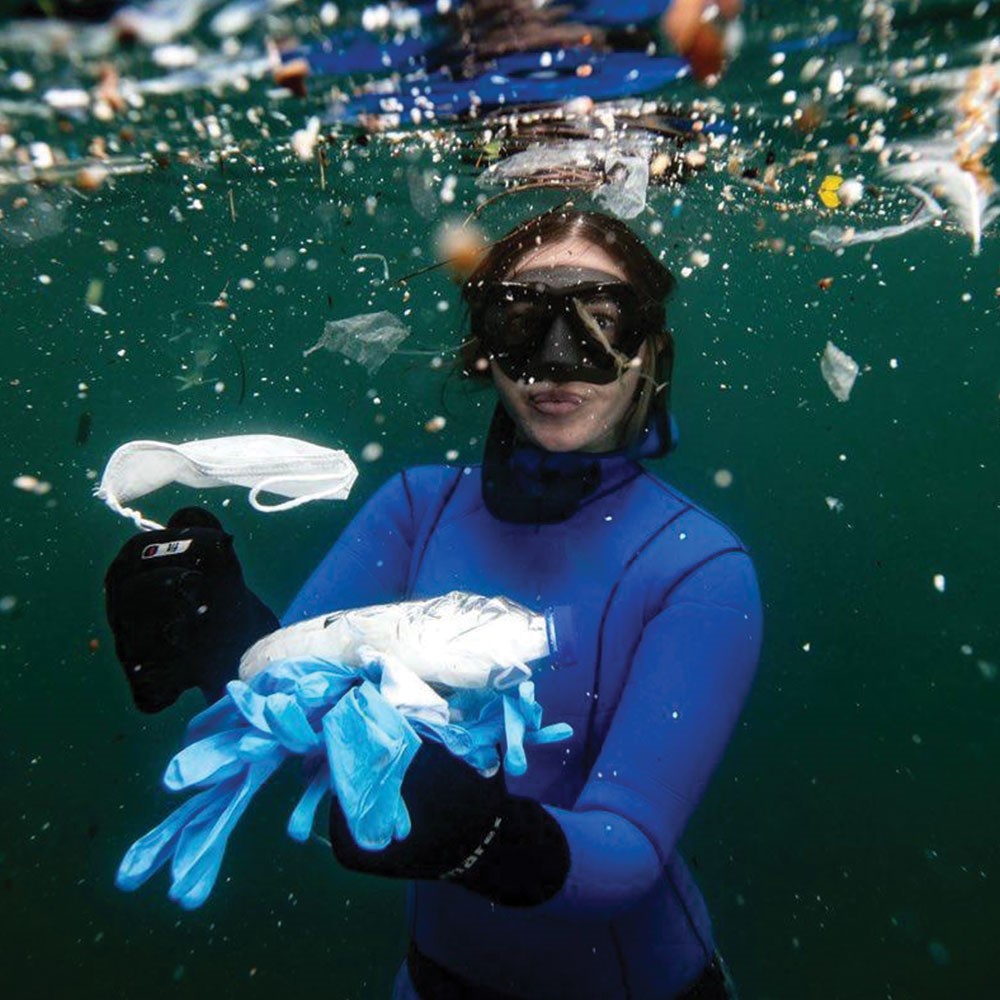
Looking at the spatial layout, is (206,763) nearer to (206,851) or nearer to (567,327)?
(206,851)

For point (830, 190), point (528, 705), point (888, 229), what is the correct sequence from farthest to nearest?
point (888, 229) → point (830, 190) → point (528, 705)

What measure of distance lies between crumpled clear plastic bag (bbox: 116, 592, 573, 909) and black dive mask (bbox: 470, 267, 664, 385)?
970 millimetres

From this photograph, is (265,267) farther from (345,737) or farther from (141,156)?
(345,737)

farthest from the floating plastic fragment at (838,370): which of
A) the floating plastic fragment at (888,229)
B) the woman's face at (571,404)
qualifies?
the woman's face at (571,404)

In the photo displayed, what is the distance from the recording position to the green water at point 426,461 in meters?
10.8

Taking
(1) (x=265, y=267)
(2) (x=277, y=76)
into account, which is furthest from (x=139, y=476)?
(1) (x=265, y=267)

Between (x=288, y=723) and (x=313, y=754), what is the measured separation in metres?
0.16

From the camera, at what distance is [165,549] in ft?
7.28

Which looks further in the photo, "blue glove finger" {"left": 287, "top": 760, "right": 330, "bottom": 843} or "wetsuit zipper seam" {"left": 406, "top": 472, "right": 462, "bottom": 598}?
"wetsuit zipper seam" {"left": 406, "top": 472, "right": 462, "bottom": 598}

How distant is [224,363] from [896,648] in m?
34.7

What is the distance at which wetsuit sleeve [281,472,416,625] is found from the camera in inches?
103

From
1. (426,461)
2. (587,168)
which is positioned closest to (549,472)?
(587,168)

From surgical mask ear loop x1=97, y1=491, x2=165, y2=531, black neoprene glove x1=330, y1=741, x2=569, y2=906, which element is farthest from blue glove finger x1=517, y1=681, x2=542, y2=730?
surgical mask ear loop x1=97, y1=491, x2=165, y2=531

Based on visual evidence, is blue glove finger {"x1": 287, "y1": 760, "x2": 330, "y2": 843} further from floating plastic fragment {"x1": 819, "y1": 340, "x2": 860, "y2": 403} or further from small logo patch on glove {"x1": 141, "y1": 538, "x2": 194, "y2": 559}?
floating plastic fragment {"x1": 819, "y1": 340, "x2": 860, "y2": 403}
